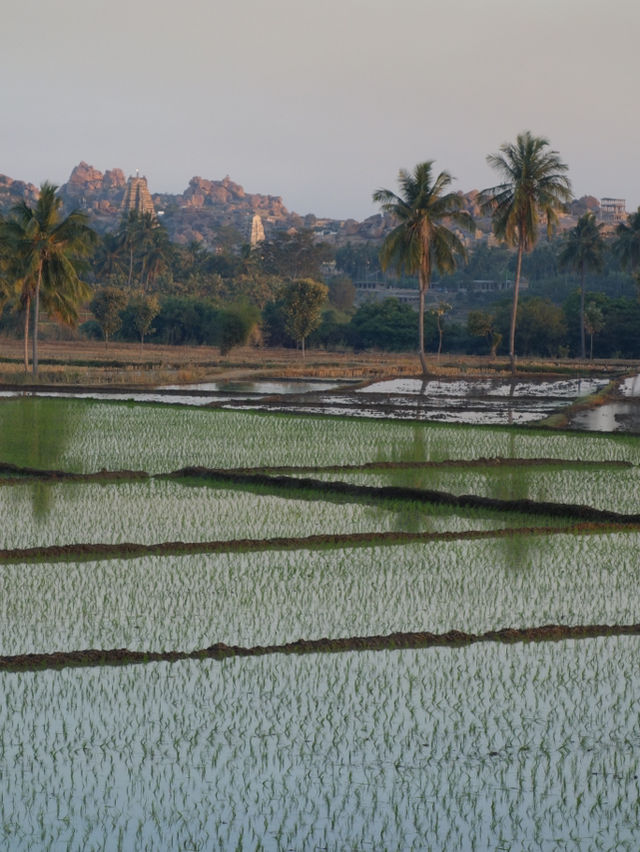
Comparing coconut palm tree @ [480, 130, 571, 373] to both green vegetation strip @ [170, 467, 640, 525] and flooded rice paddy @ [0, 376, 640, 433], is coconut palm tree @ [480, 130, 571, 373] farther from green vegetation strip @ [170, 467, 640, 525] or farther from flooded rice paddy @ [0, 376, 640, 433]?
green vegetation strip @ [170, 467, 640, 525]

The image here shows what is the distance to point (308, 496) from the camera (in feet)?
50.5

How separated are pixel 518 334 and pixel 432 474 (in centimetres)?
4194

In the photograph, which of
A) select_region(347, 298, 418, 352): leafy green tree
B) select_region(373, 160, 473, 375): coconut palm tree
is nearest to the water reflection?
select_region(373, 160, 473, 375): coconut palm tree

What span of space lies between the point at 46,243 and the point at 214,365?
1112 cm

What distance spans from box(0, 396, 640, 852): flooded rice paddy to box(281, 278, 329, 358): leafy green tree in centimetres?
3804

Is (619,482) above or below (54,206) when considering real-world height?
below

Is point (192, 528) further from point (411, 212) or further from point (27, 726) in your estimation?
point (411, 212)

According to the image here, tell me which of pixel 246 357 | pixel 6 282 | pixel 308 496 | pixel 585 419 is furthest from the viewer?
pixel 246 357

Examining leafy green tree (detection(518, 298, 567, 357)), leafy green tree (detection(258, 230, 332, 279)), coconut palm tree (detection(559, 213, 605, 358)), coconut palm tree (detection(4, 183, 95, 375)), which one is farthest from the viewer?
leafy green tree (detection(258, 230, 332, 279))

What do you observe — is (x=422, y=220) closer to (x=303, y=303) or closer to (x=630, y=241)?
(x=303, y=303)

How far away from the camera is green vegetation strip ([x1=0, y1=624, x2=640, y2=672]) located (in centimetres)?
795

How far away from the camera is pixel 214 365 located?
45062mm

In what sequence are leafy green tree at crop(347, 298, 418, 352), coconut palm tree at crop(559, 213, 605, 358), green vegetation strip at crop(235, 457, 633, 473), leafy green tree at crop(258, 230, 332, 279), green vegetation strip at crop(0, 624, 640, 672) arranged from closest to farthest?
→ green vegetation strip at crop(0, 624, 640, 672) < green vegetation strip at crop(235, 457, 633, 473) < leafy green tree at crop(347, 298, 418, 352) < coconut palm tree at crop(559, 213, 605, 358) < leafy green tree at crop(258, 230, 332, 279)

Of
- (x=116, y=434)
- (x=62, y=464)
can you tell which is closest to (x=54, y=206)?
(x=116, y=434)
